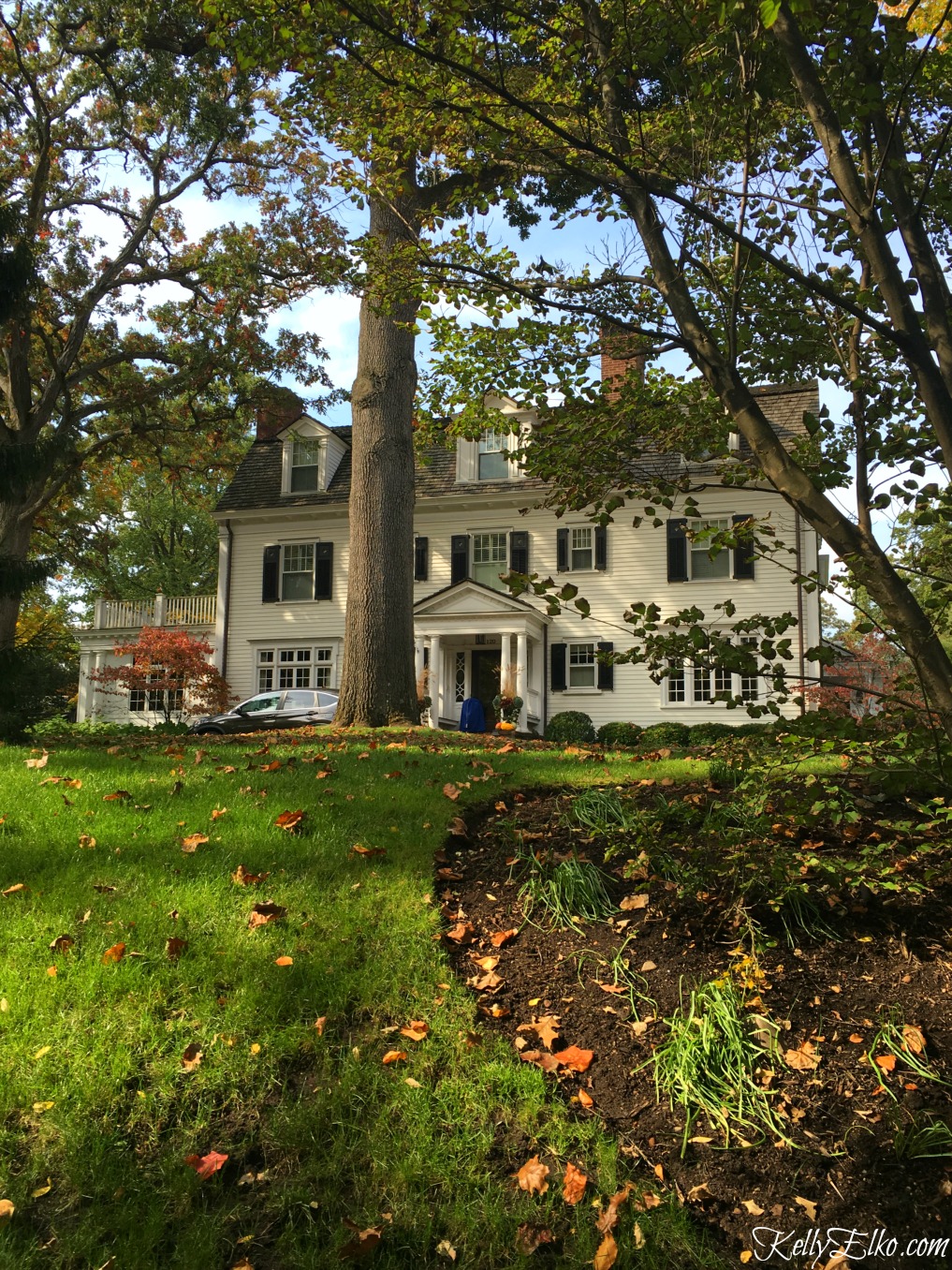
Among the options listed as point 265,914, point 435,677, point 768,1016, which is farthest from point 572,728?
point 768,1016

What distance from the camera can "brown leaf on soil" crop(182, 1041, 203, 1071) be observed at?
3.17 metres

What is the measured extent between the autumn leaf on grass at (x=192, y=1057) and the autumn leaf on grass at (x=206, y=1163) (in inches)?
14.2

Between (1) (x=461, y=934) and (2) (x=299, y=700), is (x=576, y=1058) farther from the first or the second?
(2) (x=299, y=700)

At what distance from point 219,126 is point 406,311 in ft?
30.1

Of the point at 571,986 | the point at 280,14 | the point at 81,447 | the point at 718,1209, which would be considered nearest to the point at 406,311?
the point at 280,14

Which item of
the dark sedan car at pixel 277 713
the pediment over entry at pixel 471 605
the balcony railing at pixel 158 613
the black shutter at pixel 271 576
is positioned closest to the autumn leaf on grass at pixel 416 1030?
the dark sedan car at pixel 277 713

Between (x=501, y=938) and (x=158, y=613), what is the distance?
22927 mm

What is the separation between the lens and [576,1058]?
3324 mm

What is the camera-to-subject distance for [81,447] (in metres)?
24.9

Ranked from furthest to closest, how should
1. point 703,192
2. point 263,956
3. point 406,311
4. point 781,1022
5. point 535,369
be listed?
point 406,311 → point 535,369 → point 703,192 → point 263,956 → point 781,1022

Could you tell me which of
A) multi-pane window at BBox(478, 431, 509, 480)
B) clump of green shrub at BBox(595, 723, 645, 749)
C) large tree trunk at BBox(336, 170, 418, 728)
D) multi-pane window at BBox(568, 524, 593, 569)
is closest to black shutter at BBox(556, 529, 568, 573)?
multi-pane window at BBox(568, 524, 593, 569)

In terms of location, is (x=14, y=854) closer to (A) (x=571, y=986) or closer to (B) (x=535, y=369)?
(A) (x=571, y=986)

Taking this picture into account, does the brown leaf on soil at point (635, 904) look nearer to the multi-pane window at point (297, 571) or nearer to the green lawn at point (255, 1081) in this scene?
the green lawn at point (255, 1081)

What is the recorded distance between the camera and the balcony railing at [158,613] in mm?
25156
